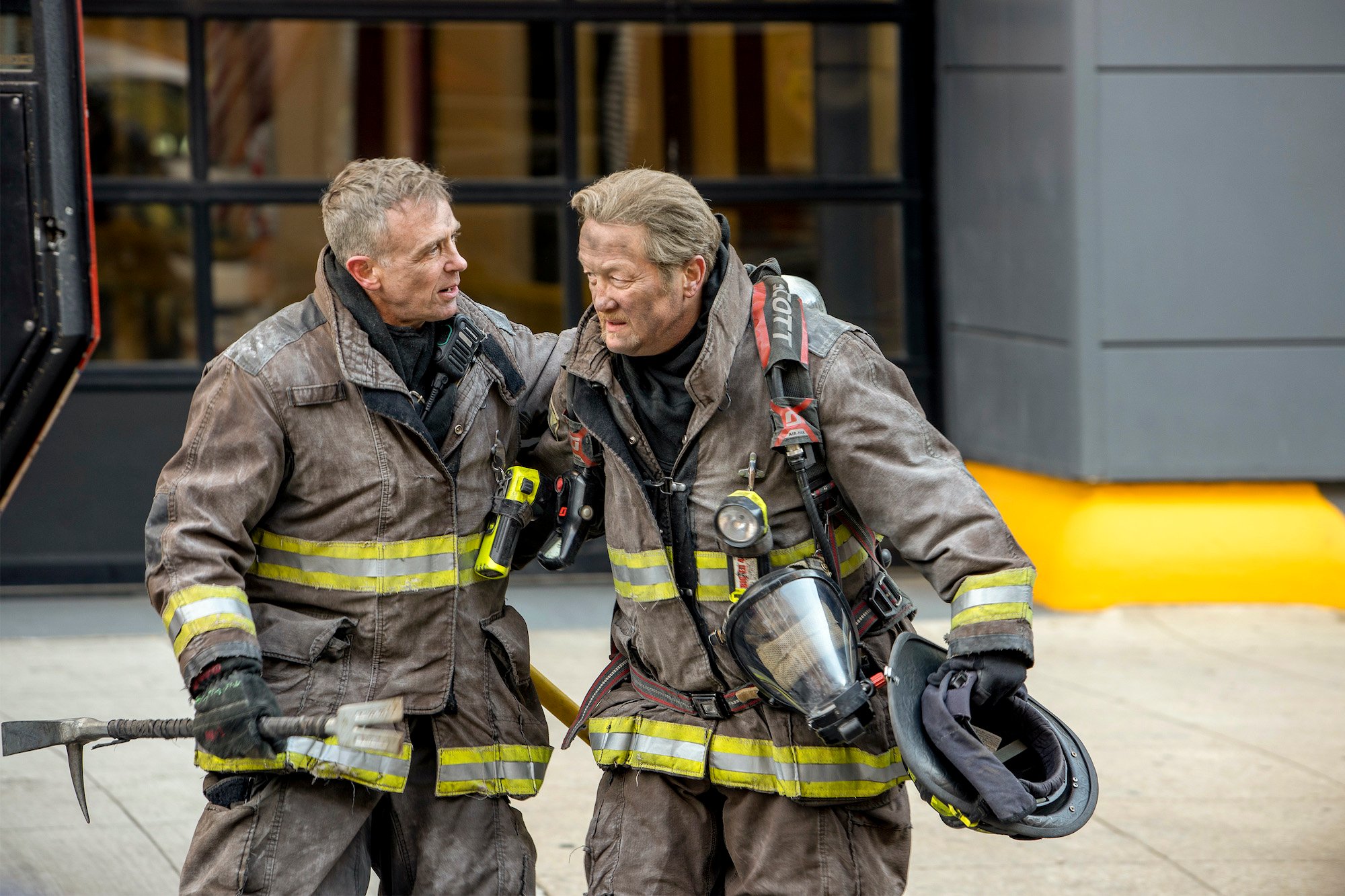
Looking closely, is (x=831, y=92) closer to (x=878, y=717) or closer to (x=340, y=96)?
(x=340, y=96)

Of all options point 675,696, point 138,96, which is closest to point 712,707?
point 675,696

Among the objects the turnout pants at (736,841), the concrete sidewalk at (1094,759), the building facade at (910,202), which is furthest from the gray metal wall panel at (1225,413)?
the turnout pants at (736,841)

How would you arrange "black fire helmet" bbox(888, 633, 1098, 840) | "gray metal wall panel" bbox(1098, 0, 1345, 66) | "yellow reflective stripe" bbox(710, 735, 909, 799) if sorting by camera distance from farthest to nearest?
"gray metal wall panel" bbox(1098, 0, 1345, 66) → "yellow reflective stripe" bbox(710, 735, 909, 799) → "black fire helmet" bbox(888, 633, 1098, 840)

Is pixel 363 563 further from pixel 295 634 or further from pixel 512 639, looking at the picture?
pixel 512 639

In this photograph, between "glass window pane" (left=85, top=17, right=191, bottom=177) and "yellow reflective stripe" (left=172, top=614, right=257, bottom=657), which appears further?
"glass window pane" (left=85, top=17, right=191, bottom=177)

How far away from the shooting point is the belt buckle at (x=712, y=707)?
3143 mm

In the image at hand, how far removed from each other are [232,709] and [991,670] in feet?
4.38

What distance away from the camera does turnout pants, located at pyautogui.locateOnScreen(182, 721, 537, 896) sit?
10.2 ft

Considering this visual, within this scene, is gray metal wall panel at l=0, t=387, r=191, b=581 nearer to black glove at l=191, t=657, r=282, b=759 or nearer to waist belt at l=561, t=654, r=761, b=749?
waist belt at l=561, t=654, r=761, b=749

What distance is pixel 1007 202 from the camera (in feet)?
25.4

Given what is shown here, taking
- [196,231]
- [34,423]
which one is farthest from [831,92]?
[34,423]

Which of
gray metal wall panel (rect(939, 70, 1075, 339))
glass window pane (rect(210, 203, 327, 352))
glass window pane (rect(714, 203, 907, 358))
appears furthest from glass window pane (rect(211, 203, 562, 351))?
gray metal wall panel (rect(939, 70, 1075, 339))

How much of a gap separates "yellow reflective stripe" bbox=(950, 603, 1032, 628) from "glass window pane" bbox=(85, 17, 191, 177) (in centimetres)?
590

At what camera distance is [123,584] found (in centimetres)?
788
